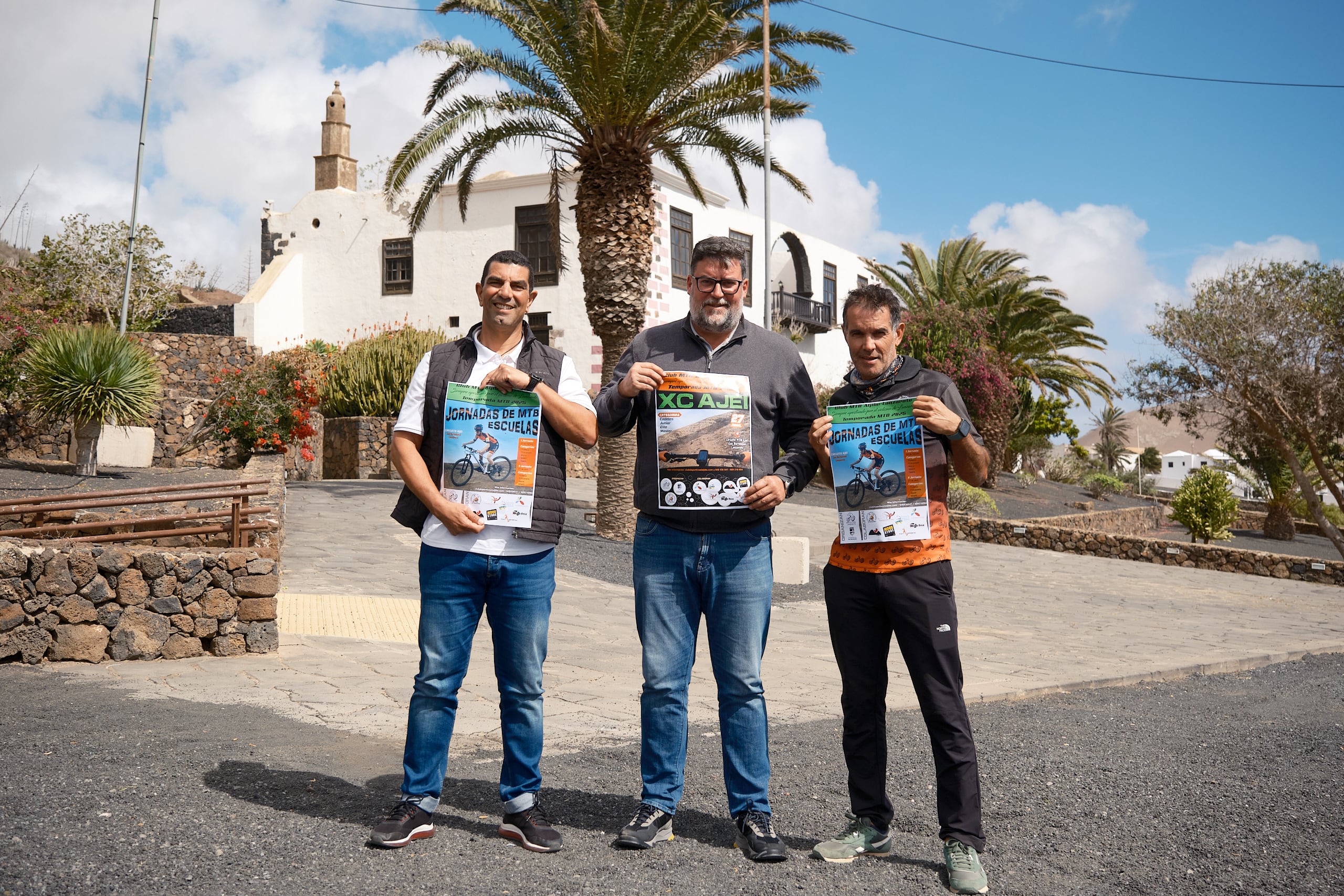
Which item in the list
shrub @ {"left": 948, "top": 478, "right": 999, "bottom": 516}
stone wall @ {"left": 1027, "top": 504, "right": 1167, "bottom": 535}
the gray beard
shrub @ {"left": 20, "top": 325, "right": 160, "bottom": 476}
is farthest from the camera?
stone wall @ {"left": 1027, "top": 504, "right": 1167, "bottom": 535}

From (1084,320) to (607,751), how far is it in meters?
33.3

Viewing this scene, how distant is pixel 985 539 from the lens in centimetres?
2044

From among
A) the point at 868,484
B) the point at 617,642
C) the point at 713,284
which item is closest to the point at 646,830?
the point at 868,484

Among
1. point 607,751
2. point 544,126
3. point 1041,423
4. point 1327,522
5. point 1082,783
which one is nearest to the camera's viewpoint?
point 1082,783

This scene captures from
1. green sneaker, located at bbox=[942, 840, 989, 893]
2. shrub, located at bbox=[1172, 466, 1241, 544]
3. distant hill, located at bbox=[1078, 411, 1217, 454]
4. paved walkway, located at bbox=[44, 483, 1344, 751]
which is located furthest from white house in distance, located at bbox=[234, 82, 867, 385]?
distant hill, located at bbox=[1078, 411, 1217, 454]

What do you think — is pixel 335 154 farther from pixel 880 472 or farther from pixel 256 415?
pixel 880 472

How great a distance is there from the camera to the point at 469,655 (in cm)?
356

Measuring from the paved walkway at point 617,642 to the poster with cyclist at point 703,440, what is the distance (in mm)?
2083


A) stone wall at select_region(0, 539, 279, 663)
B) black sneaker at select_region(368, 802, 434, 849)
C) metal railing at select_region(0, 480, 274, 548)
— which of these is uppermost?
metal railing at select_region(0, 480, 274, 548)

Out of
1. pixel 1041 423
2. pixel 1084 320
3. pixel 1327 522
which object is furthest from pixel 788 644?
pixel 1041 423

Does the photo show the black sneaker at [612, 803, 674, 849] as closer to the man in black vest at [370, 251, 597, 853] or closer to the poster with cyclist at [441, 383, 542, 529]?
the man in black vest at [370, 251, 597, 853]

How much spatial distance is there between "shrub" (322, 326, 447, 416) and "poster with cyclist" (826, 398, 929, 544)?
2054 cm

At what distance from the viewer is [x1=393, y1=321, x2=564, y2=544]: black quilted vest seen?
3.60 m

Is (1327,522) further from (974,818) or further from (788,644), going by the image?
(974,818)
